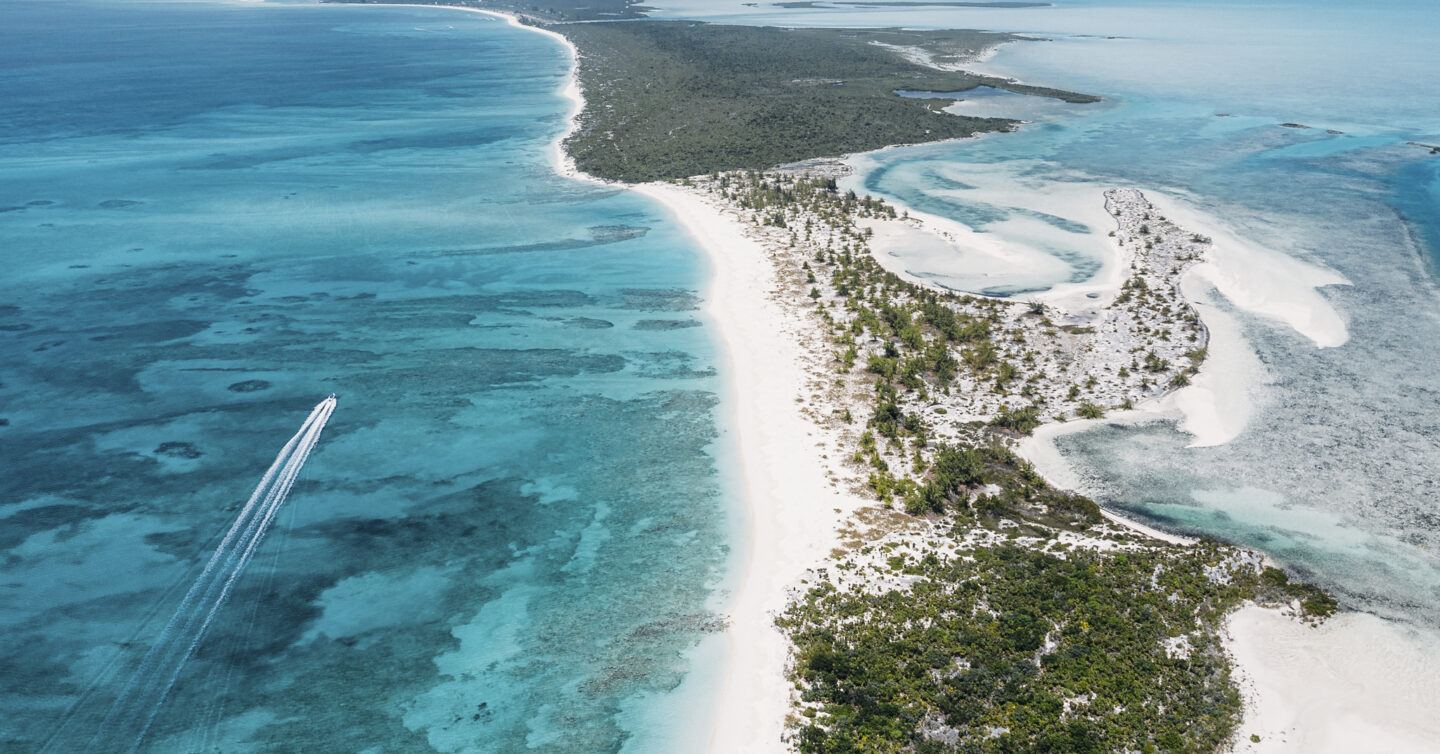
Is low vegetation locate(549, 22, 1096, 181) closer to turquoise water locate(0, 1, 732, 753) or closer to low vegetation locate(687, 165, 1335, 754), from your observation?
turquoise water locate(0, 1, 732, 753)

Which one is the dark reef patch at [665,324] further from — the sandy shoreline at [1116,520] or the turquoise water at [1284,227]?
the turquoise water at [1284,227]

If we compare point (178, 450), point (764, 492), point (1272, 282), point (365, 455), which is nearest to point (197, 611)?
point (365, 455)

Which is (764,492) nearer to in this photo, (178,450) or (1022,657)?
(1022,657)

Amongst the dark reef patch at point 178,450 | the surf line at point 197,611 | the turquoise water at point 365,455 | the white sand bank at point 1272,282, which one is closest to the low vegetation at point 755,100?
the turquoise water at point 365,455

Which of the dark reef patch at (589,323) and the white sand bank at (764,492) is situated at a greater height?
the dark reef patch at (589,323)

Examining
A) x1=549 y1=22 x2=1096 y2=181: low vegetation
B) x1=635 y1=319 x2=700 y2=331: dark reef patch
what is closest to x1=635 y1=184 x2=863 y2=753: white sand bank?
x1=635 y1=319 x2=700 y2=331: dark reef patch

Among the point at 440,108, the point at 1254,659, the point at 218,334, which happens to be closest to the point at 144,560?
the point at 218,334
